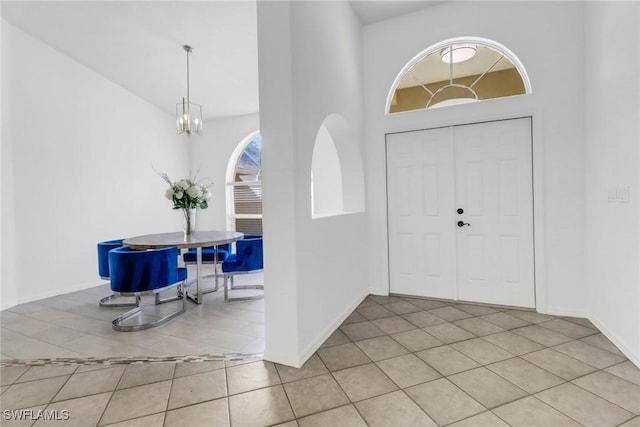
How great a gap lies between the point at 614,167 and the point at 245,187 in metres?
5.42

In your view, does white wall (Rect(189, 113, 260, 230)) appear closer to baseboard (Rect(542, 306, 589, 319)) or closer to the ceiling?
the ceiling

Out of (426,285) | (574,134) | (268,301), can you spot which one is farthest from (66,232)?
(574,134)

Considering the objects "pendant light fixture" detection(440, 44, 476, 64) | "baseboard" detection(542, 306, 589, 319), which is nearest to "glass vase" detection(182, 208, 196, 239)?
"pendant light fixture" detection(440, 44, 476, 64)

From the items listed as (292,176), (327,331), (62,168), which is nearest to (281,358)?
(327,331)

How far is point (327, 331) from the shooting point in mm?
2643

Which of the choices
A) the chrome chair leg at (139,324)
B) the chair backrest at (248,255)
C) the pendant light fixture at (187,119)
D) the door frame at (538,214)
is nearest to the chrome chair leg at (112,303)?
the chrome chair leg at (139,324)

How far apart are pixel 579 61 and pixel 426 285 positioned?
269 centimetres

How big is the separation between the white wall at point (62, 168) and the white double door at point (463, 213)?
4248 millimetres

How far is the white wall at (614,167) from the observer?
2.16 metres

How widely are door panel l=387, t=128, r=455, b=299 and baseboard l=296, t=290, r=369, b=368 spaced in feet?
2.28

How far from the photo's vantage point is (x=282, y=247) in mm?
2176

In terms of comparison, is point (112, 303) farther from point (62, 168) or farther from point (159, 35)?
point (159, 35)

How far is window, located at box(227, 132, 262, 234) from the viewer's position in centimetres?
611

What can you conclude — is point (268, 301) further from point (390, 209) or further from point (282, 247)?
point (390, 209)
